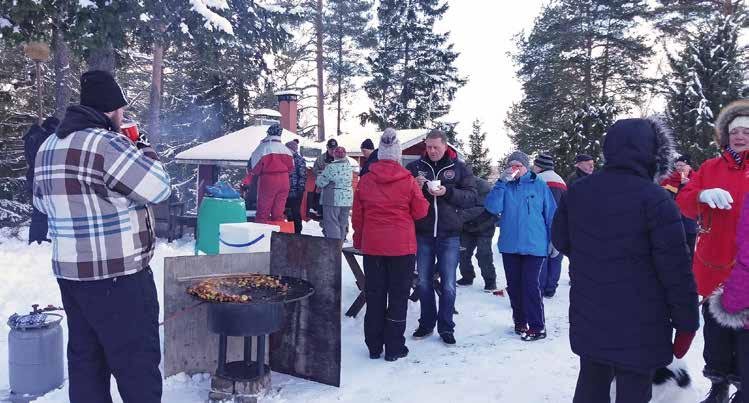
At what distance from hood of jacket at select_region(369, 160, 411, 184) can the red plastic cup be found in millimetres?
2095

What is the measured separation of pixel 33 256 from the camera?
7965 millimetres

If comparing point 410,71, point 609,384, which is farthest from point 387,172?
point 410,71

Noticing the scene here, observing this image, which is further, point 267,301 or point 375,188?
point 375,188

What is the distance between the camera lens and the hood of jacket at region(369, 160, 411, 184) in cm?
457

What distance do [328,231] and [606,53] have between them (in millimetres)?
18422

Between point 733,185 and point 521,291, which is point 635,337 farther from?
point 521,291

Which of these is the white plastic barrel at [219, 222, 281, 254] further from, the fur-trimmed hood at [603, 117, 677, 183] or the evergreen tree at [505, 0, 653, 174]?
the evergreen tree at [505, 0, 653, 174]

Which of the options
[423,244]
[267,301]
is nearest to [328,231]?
[423,244]

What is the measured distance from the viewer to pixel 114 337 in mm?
2693

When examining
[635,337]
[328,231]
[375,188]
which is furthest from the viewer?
[328,231]

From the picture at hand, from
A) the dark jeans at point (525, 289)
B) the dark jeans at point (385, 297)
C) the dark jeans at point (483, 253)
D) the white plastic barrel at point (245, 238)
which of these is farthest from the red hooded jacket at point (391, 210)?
the dark jeans at point (483, 253)

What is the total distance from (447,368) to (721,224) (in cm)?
228

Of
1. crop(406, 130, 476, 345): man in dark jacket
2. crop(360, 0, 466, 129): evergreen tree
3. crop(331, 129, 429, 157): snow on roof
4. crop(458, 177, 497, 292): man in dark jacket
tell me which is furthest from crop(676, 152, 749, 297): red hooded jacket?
crop(360, 0, 466, 129): evergreen tree

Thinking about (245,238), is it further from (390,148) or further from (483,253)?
(483,253)
